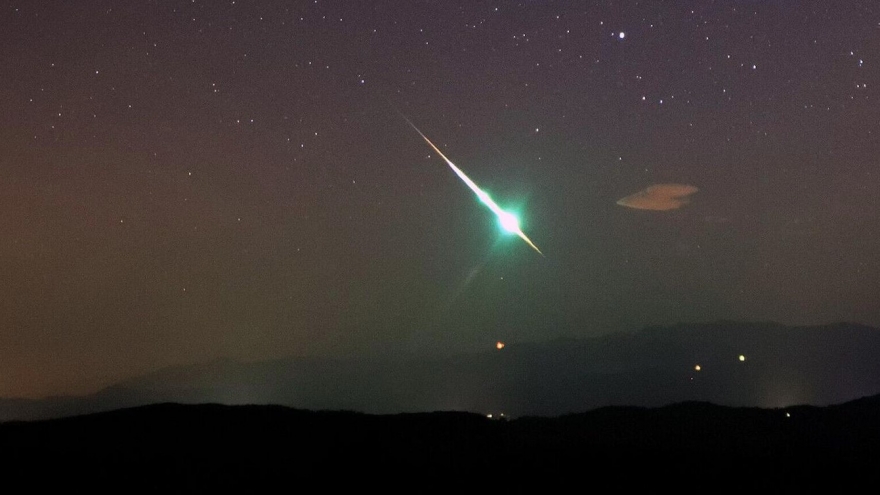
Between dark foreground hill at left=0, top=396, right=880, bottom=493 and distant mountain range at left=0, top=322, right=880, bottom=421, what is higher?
distant mountain range at left=0, top=322, right=880, bottom=421

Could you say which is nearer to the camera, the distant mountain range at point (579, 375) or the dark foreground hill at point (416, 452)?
the dark foreground hill at point (416, 452)

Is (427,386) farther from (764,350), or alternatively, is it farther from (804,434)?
(804,434)

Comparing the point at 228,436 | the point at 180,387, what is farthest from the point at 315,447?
the point at 180,387

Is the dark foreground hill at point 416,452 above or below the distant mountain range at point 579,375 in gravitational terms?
below

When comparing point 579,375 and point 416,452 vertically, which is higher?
point 579,375

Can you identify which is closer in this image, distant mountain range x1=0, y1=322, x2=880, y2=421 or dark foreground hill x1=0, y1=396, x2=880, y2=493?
dark foreground hill x1=0, y1=396, x2=880, y2=493
